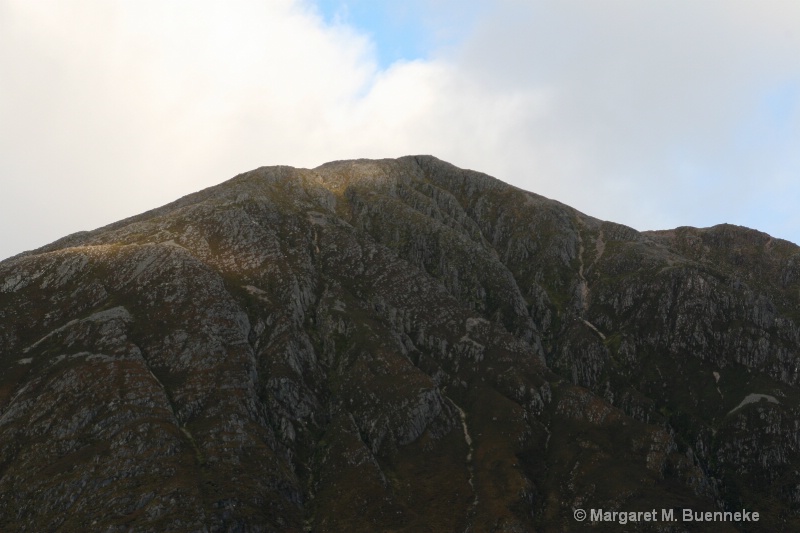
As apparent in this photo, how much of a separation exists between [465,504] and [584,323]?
299 feet

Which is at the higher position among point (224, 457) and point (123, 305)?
point (123, 305)

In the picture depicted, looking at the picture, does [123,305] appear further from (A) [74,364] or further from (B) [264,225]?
(B) [264,225]

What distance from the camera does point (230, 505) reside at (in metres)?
100

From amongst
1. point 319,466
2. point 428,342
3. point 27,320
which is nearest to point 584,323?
point 428,342

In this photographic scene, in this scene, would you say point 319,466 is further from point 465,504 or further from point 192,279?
point 192,279

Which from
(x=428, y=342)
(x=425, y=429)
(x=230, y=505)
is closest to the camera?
(x=230, y=505)

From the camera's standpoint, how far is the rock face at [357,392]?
107125 millimetres

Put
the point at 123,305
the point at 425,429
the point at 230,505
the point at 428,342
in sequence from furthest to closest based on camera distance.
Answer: the point at 428,342, the point at 123,305, the point at 425,429, the point at 230,505

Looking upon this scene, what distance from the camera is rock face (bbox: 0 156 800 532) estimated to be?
107125mm

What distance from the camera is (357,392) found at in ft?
468

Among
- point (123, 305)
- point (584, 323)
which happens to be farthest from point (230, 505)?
point (584, 323)

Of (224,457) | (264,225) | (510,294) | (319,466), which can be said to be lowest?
(319,466)

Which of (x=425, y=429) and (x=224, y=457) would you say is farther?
(x=425, y=429)

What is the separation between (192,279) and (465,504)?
9339 cm
